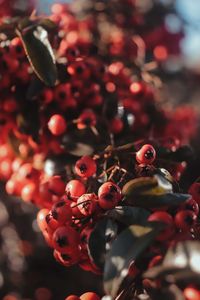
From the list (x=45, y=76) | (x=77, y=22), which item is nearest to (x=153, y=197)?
(x=45, y=76)

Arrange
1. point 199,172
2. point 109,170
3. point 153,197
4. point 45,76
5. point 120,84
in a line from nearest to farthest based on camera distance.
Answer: point 153,197, point 109,170, point 45,76, point 199,172, point 120,84

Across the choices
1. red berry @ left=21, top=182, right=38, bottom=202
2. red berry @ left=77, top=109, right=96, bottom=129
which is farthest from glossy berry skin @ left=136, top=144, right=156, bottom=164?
red berry @ left=21, top=182, right=38, bottom=202

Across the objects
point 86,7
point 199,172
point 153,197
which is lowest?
point 199,172

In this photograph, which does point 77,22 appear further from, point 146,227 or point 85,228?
point 146,227

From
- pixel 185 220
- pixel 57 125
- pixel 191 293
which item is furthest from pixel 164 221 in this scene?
pixel 57 125

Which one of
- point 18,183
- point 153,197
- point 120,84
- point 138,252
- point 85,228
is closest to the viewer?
point 138,252

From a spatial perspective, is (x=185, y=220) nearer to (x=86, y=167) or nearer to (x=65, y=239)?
(x=65, y=239)
